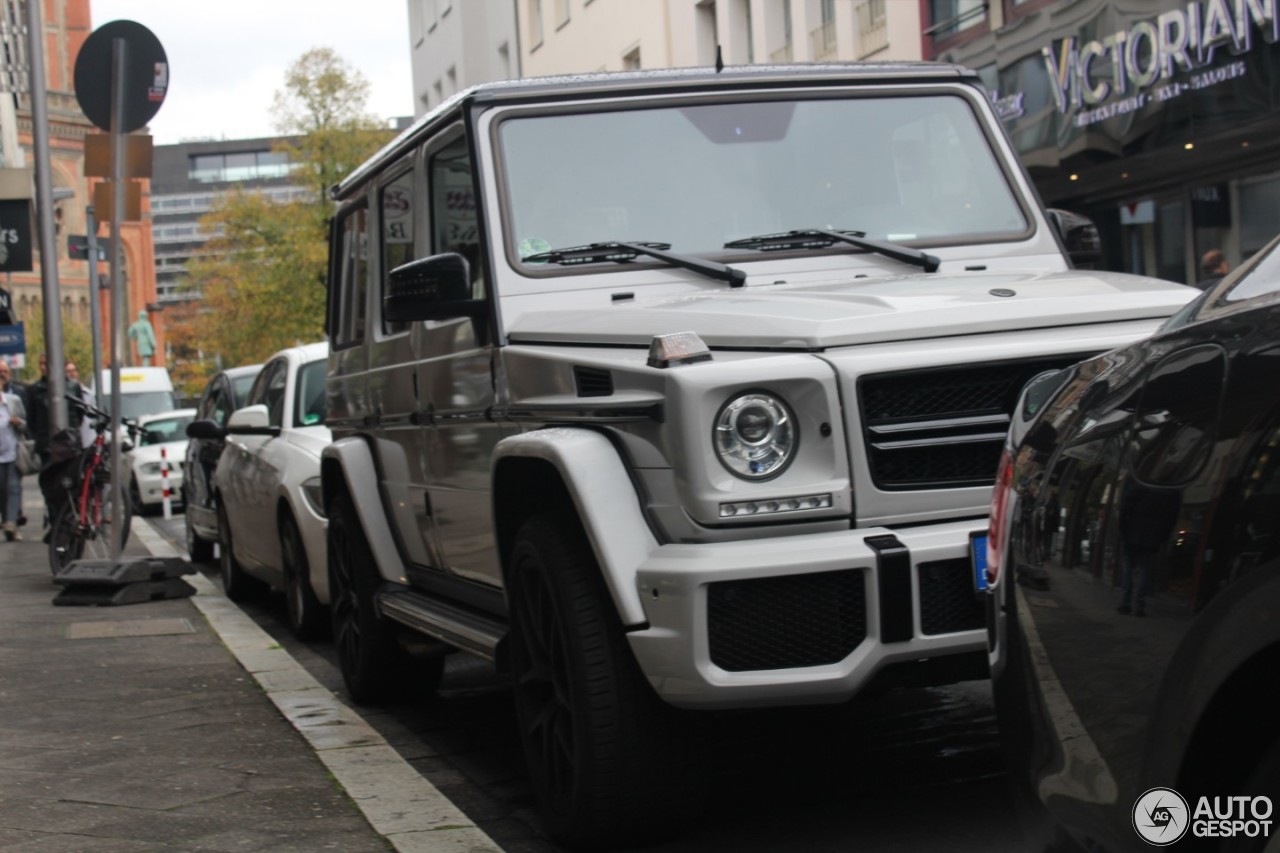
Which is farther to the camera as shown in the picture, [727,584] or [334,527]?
[334,527]

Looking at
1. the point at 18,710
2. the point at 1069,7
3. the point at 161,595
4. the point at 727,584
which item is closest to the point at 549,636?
the point at 727,584

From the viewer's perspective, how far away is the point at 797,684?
3.93m

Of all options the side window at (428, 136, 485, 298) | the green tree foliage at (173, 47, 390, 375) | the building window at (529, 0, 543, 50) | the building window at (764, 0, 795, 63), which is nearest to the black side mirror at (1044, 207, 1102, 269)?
the side window at (428, 136, 485, 298)

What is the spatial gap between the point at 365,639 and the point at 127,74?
5.62 m

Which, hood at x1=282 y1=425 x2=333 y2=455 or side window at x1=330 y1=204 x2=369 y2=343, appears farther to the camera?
hood at x1=282 y1=425 x2=333 y2=455

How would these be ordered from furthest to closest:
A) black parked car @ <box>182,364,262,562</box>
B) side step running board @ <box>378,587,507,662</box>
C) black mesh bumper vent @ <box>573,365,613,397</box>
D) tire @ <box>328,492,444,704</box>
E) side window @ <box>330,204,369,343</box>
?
black parked car @ <box>182,364,262,562</box>, side window @ <box>330,204,369,343</box>, tire @ <box>328,492,444,704</box>, side step running board @ <box>378,587,507,662</box>, black mesh bumper vent @ <box>573,365,613,397</box>

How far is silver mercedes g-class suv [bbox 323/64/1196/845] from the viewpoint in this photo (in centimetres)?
399

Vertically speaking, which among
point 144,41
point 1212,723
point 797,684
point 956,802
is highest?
point 144,41

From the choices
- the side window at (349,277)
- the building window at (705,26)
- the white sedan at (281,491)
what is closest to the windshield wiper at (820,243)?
the side window at (349,277)

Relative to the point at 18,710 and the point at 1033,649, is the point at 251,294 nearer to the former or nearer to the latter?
the point at 18,710

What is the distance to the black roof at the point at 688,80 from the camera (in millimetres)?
5586

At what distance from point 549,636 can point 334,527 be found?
2.93 metres

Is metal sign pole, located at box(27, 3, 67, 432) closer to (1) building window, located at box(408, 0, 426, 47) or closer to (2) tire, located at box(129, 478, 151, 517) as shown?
(2) tire, located at box(129, 478, 151, 517)

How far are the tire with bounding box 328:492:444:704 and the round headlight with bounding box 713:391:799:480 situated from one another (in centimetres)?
293
